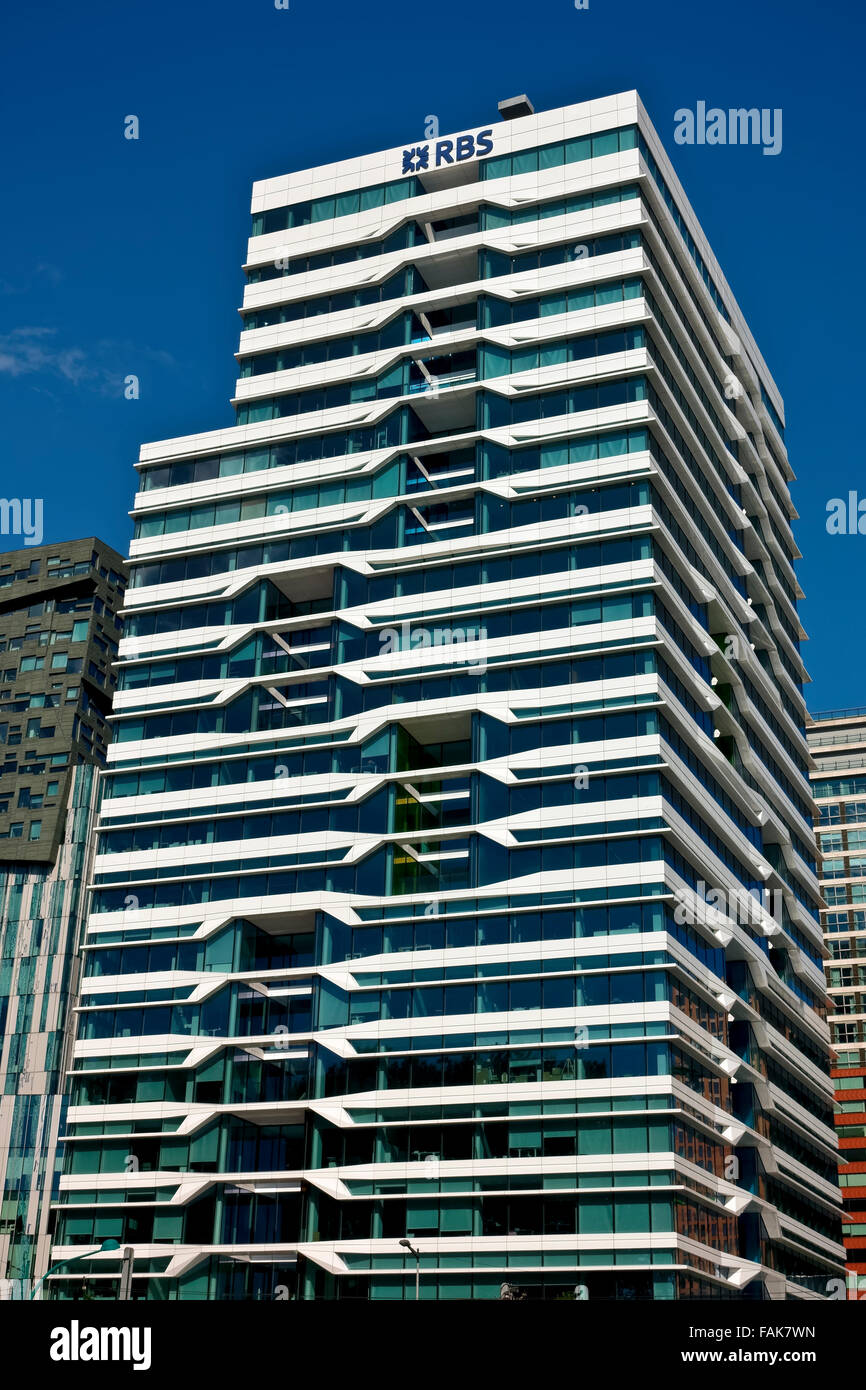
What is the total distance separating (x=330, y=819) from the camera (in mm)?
91000

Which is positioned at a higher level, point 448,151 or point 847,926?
point 448,151

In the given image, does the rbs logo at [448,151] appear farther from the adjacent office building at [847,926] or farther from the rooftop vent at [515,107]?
the adjacent office building at [847,926]

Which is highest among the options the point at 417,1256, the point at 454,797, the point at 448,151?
→ the point at 448,151

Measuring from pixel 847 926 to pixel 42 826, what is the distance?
83761 millimetres

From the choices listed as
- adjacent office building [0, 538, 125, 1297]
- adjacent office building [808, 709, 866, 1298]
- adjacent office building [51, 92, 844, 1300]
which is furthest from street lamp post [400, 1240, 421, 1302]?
adjacent office building [808, 709, 866, 1298]

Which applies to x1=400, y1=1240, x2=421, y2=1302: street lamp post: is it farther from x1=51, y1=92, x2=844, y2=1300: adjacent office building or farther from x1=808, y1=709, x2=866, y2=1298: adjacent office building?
x1=808, y1=709, x2=866, y2=1298: adjacent office building

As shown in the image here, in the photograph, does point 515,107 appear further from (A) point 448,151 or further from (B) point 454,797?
Answer: (B) point 454,797

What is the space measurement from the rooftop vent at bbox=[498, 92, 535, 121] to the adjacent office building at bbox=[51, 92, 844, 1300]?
4.20 meters

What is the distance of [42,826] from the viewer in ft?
474

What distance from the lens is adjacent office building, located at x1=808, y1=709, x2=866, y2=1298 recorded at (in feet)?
509

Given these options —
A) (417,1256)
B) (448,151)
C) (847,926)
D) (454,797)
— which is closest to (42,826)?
(454,797)

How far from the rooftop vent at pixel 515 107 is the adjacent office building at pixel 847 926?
90.5m

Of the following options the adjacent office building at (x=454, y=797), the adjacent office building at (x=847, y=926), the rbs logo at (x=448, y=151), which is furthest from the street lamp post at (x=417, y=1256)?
the adjacent office building at (x=847, y=926)

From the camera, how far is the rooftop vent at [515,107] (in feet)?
351
